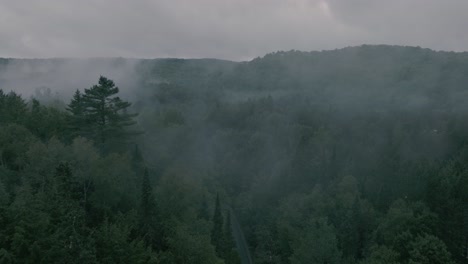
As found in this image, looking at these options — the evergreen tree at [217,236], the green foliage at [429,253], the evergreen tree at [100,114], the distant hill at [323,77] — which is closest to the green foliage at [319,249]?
the evergreen tree at [217,236]

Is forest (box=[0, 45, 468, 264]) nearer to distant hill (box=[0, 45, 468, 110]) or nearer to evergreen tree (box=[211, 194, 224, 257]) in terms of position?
evergreen tree (box=[211, 194, 224, 257])

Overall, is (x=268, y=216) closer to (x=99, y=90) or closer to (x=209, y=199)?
(x=209, y=199)

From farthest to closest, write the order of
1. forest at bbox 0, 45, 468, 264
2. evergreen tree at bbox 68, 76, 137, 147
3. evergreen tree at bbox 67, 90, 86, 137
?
evergreen tree at bbox 68, 76, 137, 147
evergreen tree at bbox 67, 90, 86, 137
forest at bbox 0, 45, 468, 264

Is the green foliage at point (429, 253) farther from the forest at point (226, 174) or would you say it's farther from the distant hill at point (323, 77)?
the distant hill at point (323, 77)

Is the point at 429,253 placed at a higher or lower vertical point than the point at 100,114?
lower

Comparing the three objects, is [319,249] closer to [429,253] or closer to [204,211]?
[429,253]

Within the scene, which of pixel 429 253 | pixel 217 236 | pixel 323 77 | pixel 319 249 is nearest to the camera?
pixel 429 253

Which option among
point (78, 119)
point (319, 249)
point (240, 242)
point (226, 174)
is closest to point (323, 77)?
point (226, 174)

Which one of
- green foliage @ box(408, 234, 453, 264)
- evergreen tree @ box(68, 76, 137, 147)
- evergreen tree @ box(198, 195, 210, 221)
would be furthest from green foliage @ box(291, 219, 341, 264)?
evergreen tree @ box(68, 76, 137, 147)

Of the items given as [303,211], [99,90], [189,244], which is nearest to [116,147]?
[99,90]
